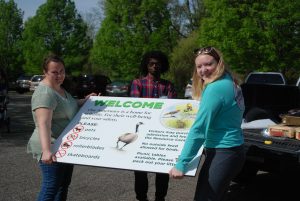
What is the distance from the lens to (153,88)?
4.85 meters

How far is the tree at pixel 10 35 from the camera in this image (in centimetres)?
5150

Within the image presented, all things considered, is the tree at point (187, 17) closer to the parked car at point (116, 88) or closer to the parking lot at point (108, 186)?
the parked car at point (116, 88)

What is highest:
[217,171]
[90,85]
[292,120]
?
[217,171]

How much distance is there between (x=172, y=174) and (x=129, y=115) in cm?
107

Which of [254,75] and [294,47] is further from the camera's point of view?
[294,47]

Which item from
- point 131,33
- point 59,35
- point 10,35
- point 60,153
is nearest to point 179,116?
point 60,153

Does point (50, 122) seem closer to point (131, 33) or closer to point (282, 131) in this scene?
point (282, 131)

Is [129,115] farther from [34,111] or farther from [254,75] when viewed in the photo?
[254,75]

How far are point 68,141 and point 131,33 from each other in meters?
31.7

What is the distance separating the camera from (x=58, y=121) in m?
3.85

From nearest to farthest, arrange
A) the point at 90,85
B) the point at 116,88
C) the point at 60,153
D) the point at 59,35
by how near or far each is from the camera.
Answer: the point at 60,153
the point at 116,88
the point at 90,85
the point at 59,35

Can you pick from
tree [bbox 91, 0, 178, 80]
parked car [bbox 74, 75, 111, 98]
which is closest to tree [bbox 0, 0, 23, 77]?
tree [bbox 91, 0, 178, 80]

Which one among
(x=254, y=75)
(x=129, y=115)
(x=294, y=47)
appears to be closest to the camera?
(x=129, y=115)

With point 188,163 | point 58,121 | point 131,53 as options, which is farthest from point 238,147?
point 131,53
